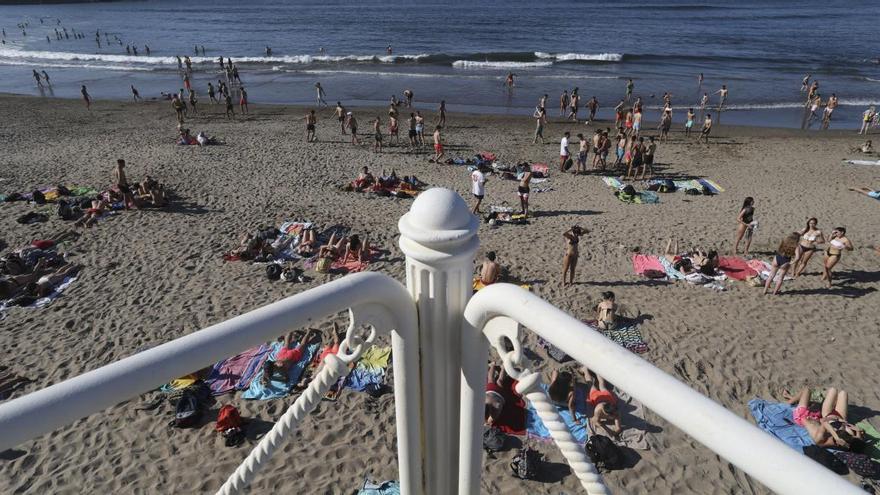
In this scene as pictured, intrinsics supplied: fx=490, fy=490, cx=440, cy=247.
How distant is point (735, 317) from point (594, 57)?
3879 cm

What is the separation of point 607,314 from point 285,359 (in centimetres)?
580

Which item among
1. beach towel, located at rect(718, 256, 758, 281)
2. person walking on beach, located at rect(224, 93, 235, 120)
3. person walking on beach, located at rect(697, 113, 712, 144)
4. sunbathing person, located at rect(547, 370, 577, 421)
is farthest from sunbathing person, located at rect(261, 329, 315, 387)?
person walking on beach, located at rect(224, 93, 235, 120)

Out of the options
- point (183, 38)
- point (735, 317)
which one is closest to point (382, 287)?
point (735, 317)

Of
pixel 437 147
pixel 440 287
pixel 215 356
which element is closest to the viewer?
pixel 215 356

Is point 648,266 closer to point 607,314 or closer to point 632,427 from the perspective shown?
point 607,314

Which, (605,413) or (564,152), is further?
(564,152)

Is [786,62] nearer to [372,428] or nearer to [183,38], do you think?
[372,428]

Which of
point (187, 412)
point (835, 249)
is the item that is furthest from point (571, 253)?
point (187, 412)

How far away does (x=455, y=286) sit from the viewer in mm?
1486

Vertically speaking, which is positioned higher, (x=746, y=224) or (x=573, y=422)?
(x=746, y=224)

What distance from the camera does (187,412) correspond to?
6945 millimetres

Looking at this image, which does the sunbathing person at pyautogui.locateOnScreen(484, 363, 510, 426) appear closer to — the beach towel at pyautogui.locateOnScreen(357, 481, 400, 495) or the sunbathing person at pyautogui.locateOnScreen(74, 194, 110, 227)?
the beach towel at pyautogui.locateOnScreen(357, 481, 400, 495)

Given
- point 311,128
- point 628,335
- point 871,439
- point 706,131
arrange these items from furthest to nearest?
point 706,131, point 311,128, point 628,335, point 871,439

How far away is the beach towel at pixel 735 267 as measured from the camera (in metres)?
10.8
